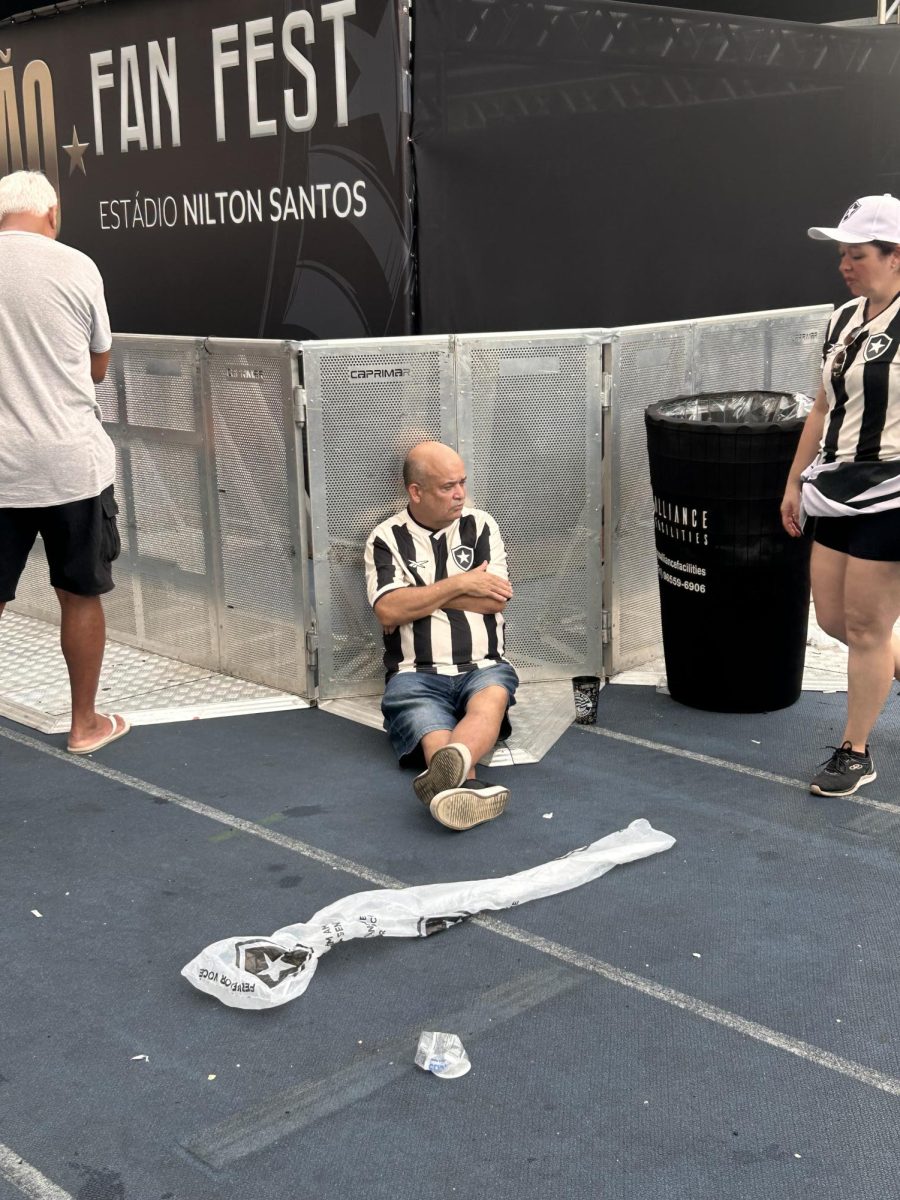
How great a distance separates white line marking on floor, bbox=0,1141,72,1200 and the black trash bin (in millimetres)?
3494

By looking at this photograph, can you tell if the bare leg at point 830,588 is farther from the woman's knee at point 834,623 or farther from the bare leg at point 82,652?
the bare leg at point 82,652

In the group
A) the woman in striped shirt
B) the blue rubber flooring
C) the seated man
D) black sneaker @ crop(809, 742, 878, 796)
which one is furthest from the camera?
the seated man

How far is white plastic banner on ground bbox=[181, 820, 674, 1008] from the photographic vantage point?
358 cm

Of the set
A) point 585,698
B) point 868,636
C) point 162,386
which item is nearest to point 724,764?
point 585,698

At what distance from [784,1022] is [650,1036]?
351mm

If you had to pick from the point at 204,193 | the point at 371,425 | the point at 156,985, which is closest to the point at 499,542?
the point at 371,425

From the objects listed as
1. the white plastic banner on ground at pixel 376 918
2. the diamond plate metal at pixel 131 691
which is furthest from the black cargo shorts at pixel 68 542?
the white plastic banner on ground at pixel 376 918

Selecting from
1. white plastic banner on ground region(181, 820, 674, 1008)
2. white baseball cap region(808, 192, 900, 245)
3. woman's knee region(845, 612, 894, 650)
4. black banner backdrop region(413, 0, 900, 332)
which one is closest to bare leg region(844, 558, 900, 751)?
woman's knee region(845, 612, 894, 650)

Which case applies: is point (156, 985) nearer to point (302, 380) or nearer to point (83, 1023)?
point (83, 1023)

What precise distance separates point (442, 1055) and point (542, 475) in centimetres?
306

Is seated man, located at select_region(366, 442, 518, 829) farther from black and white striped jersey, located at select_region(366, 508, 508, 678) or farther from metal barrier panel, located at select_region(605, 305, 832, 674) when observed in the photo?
metal barrier panel, located at select_region(605, 305, 832, 674)

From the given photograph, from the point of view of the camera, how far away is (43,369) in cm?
483

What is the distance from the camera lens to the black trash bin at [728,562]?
539 cm

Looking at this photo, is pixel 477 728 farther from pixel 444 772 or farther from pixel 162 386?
pixel 162 386
